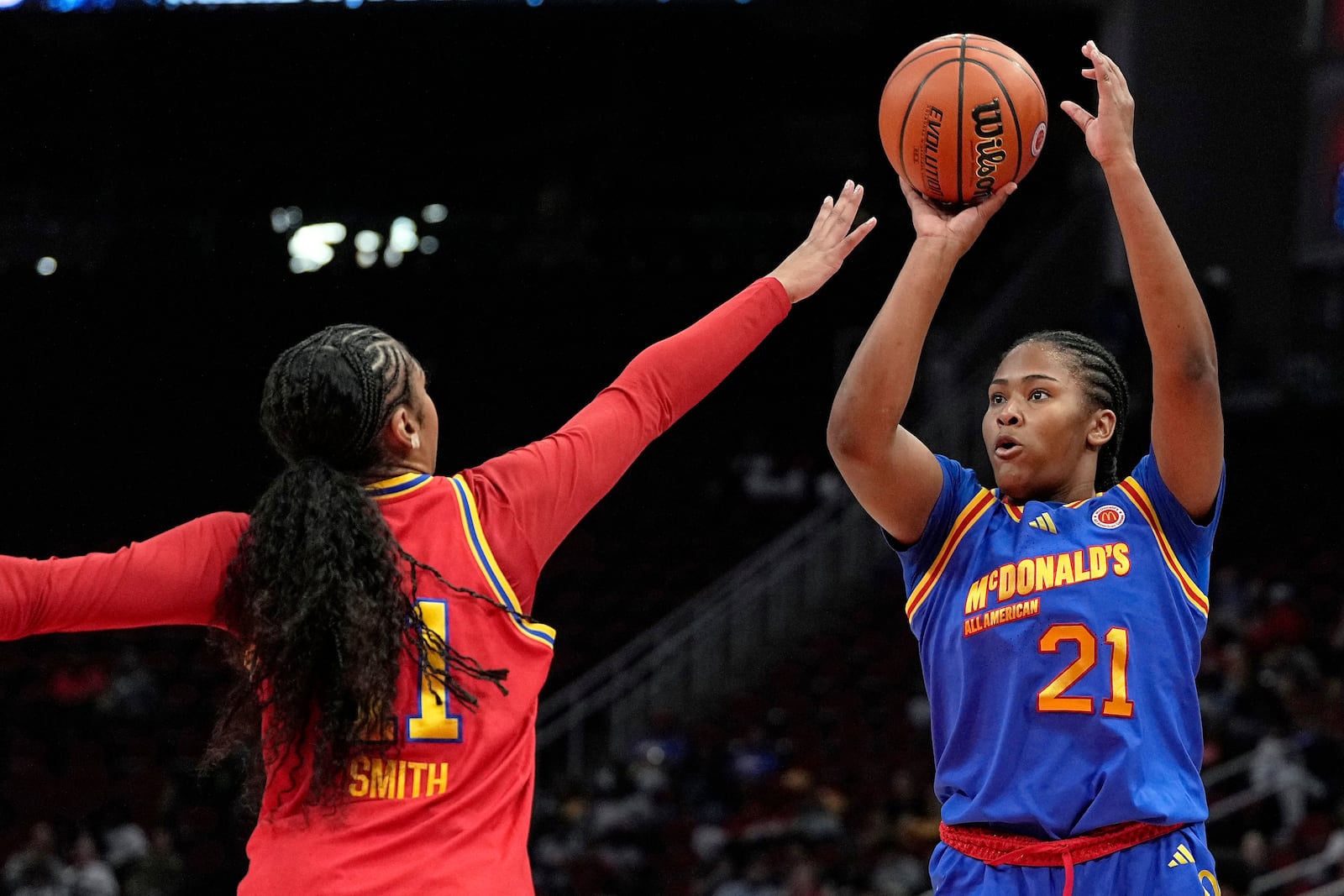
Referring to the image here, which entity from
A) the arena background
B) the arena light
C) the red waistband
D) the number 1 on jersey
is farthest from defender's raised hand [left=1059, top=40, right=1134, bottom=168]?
the arena light

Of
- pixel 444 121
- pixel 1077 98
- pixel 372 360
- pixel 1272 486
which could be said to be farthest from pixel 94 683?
pixel 1077 98

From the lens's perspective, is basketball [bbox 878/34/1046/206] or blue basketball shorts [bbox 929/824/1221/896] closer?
blue basketball shorts [bbox 929/824/1221/896]

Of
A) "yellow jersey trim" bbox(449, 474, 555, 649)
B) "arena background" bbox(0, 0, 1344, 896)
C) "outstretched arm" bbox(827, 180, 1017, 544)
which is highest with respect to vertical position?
"arena background" bbox(0, 0, 1344, 896)

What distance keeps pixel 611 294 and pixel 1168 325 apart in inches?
579

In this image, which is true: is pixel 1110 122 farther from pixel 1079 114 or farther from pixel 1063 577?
pixel 1063 577

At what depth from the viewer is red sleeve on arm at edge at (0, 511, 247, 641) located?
7.14 ft

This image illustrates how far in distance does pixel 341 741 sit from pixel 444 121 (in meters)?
17.6

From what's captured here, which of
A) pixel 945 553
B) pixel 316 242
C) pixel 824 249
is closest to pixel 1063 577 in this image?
pixel 945 553

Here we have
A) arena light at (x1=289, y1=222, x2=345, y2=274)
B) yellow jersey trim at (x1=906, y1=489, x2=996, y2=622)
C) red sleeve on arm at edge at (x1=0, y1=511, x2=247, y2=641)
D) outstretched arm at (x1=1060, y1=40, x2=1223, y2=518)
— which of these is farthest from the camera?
arena light at (x1=289, y1=222, x2=345, y2=274)

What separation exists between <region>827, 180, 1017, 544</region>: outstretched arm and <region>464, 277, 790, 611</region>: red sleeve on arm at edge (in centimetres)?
20

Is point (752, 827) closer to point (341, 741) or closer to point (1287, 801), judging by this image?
point (1287, 801)

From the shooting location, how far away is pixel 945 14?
18.7 metres

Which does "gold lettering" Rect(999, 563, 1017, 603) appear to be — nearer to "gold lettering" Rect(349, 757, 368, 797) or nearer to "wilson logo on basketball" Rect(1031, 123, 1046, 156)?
"wilson logo on basketball" Rect(1031, 123, 1046, 156)

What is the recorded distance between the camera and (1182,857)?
2.60m
